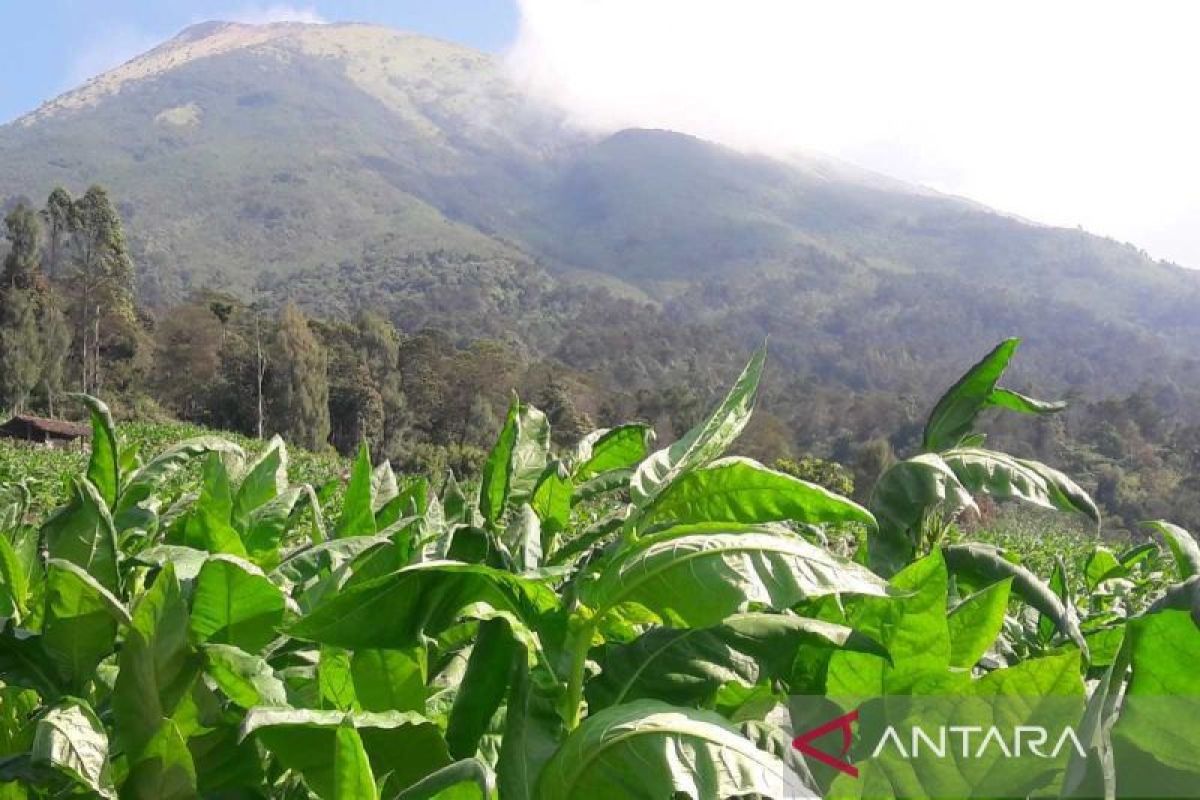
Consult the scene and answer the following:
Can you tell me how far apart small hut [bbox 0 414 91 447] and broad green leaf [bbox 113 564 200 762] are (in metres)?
24.4

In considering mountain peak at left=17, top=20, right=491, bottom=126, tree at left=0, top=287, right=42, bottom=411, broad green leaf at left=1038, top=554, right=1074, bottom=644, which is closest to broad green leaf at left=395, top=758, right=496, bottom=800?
broad green leaf at left=1038, top=554, right=1074, bottom=644

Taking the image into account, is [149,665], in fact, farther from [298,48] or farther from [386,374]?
[298,48]

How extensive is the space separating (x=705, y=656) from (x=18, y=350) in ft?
112

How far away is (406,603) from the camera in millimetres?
589

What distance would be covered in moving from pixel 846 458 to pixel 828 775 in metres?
44.0

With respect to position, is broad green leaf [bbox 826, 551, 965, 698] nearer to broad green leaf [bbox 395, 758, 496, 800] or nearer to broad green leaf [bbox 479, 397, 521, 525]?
broad green leaf [bbox 395, 758, 496, 800]

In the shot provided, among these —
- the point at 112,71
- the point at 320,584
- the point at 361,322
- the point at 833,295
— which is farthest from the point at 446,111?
the point at 320,584

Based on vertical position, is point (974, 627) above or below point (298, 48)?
below

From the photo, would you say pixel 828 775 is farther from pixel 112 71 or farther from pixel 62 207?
pixel 112 71

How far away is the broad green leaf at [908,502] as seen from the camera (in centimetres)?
71

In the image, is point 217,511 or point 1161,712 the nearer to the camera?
point 1161,712

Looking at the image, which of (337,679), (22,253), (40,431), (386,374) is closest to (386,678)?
(337,679)

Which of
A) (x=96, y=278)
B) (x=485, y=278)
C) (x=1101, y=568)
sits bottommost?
(x=485, y=278)

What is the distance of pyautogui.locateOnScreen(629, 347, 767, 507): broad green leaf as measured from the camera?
0.61m
